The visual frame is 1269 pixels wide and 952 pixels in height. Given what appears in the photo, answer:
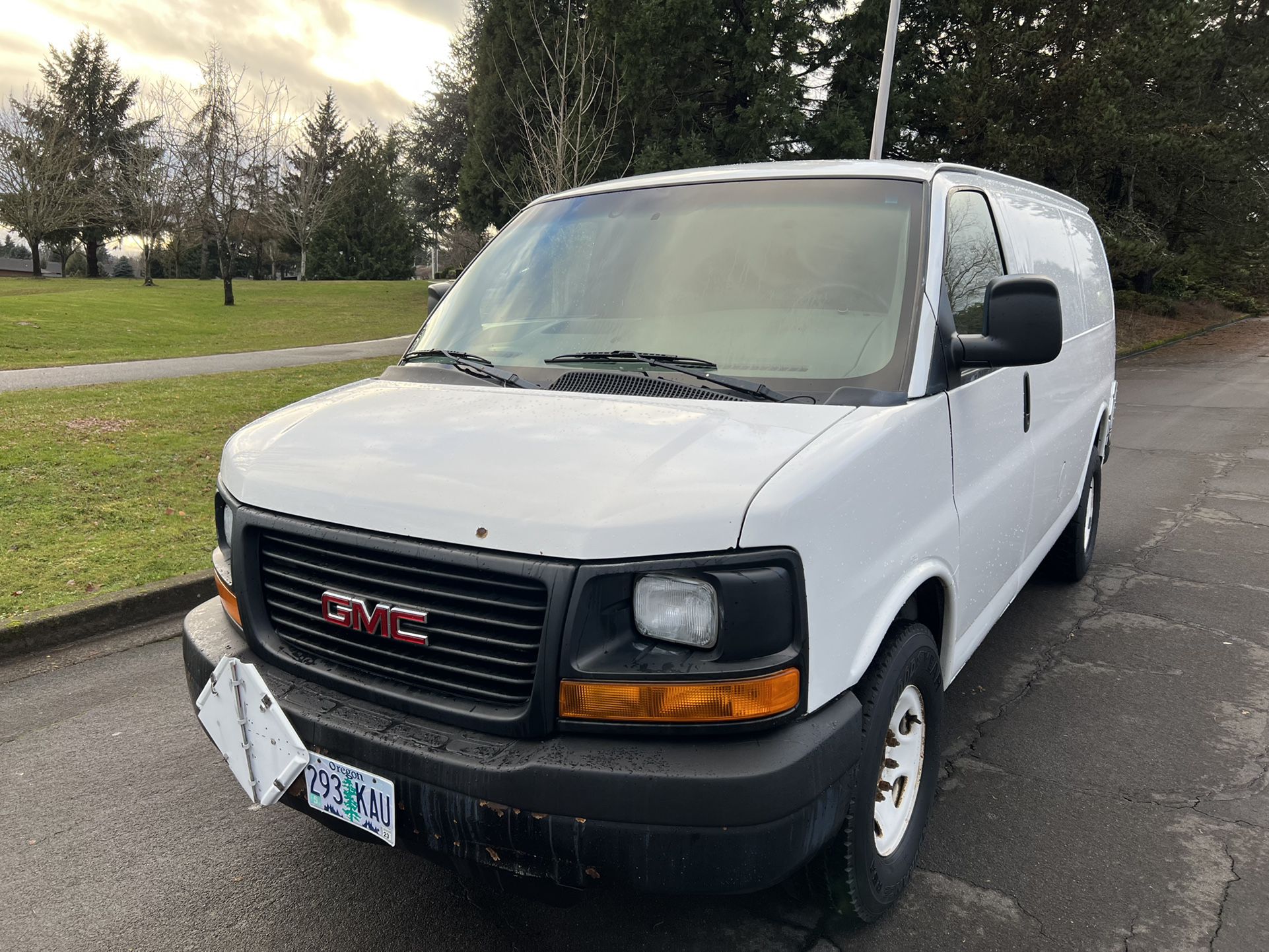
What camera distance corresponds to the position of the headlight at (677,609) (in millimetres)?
1930

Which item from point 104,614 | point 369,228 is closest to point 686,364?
point 104,614

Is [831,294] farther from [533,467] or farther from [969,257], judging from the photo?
[533,467]

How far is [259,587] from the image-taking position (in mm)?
2449

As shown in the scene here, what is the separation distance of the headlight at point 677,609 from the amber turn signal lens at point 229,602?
1.29 metres

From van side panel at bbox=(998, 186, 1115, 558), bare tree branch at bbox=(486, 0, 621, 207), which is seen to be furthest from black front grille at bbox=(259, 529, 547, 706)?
bare tree branch at bbox=(486, 0, 621, 207)

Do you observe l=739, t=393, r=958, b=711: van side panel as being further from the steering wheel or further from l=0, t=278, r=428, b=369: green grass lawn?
l=0, t=278, r=428, b=369: green grass lawn

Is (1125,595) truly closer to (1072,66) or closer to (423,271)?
(1072,66)

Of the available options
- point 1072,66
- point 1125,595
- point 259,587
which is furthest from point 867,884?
point 1072,66

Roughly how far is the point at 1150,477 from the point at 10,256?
→ 78.3 m

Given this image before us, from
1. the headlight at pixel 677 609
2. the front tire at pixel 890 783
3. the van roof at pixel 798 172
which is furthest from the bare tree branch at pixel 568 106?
the headlight at pixel 677 609

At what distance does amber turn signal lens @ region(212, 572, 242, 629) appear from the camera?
264 cm

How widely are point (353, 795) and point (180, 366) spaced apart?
15677 mm

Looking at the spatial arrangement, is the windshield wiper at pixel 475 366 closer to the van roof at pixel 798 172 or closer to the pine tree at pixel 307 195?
the van roof at pixel 798 172

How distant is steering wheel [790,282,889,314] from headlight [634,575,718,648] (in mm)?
1254
